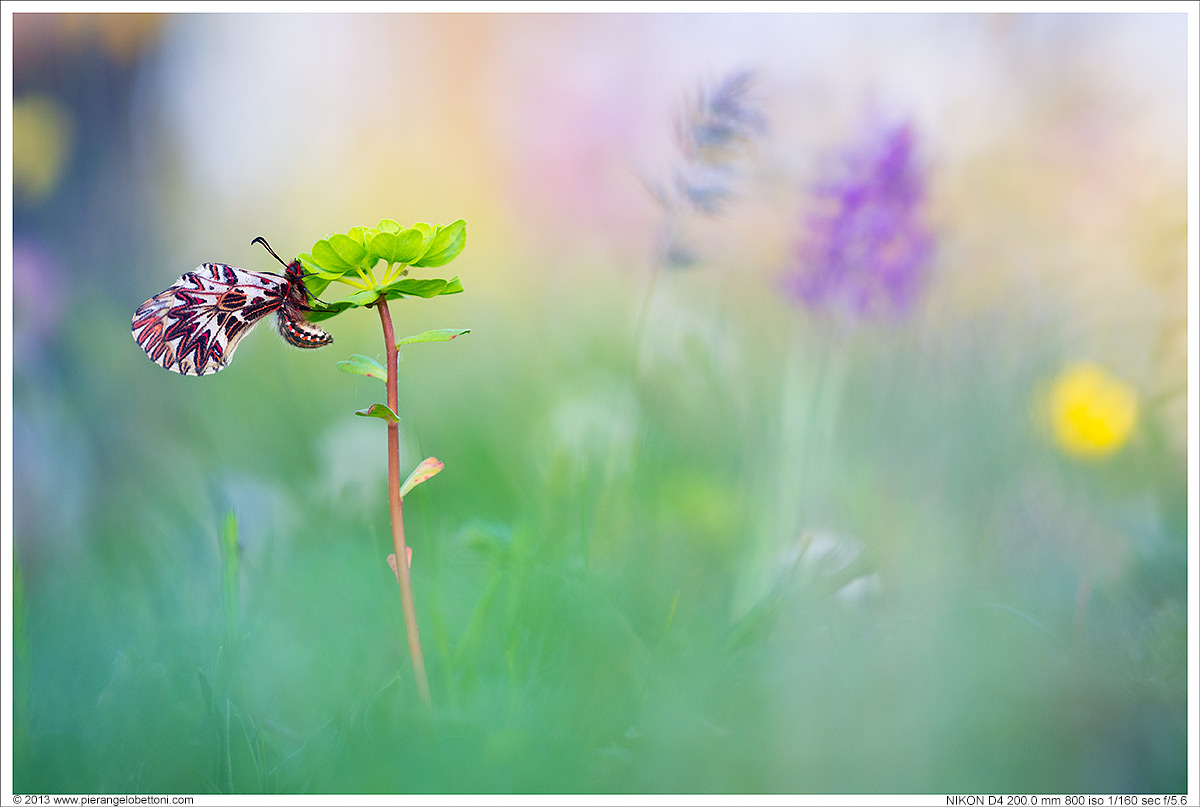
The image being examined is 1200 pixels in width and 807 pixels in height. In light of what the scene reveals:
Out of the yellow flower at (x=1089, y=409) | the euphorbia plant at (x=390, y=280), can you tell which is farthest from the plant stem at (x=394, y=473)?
the yellow flower at (x=1089, y=409)

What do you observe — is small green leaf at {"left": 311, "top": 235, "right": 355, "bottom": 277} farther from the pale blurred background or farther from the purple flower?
the purple flower

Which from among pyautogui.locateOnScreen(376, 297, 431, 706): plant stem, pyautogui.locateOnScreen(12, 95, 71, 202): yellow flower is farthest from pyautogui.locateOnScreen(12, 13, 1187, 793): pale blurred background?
pyautogui.locateOnScreen(376, 297, 431, 706): plant stem

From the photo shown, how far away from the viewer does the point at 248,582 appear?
16.9 inches

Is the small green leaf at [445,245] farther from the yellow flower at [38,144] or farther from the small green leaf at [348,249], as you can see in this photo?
the yellow flower at [38,144]

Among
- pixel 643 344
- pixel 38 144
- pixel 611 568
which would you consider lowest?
pixel 611 568

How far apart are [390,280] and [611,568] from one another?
22cm

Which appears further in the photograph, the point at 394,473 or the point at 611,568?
the point at 611,568

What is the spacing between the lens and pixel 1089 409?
467 millimetres

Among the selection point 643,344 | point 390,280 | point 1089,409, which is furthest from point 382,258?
point 1089,409

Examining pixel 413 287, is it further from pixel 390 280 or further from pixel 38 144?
pixel 38 144

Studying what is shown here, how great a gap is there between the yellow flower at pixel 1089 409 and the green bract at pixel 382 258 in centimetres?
38

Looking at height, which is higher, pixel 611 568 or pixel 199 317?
pixel 199 317

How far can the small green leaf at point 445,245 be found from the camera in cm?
30

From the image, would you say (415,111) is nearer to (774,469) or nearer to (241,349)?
(241,349)
